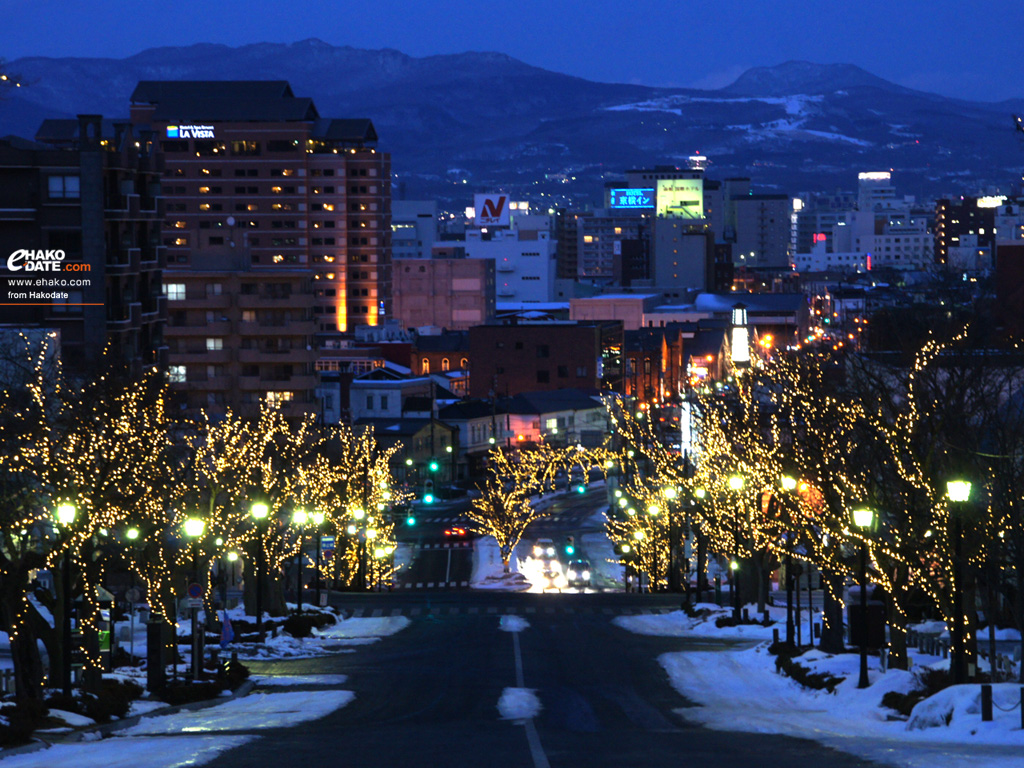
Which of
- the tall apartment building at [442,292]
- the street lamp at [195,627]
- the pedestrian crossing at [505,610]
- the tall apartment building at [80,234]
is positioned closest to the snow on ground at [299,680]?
the street lamp at [195,627]

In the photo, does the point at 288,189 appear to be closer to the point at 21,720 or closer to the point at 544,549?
the point at 544,549

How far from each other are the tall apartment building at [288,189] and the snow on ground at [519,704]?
12417 cm

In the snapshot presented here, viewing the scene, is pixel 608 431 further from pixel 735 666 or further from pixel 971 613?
pixel 971 613

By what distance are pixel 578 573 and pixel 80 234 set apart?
2897 cm

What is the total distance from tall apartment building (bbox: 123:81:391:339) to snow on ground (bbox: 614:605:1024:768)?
121416mm

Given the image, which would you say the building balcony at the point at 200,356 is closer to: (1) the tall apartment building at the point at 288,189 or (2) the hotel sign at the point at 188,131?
(1) the tall apartment building at the point at 288,189

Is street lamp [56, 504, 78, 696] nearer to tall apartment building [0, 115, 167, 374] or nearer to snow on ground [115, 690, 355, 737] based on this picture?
snow on ground [115, 690, 355, 737]

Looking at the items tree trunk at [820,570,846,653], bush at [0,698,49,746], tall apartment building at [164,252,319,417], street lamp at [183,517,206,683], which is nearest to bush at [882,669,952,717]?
tree trunk at [820,570,846,653]

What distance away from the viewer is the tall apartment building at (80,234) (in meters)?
55.7

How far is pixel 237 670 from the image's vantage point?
91.4 ft

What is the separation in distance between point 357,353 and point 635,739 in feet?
351

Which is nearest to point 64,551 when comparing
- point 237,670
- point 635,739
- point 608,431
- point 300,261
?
point 237,670

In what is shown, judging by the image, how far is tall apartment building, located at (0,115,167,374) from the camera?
55.7 m

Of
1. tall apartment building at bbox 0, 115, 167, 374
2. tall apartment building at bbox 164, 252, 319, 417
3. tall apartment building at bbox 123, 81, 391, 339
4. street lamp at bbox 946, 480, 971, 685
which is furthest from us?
tall apartment building at bbox 123, 81, 391, 339
